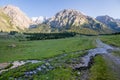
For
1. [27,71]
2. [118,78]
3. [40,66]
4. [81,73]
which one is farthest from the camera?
[40,66]

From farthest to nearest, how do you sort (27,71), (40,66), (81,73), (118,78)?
(40,66), (27,71), (81,73), (118,78)

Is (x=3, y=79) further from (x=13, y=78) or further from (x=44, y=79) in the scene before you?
(x=44, y=79)

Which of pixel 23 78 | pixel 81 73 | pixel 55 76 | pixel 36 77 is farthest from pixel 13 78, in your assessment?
pixel 81 73

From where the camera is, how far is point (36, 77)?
1540 inches

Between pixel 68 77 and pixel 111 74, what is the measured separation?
336 inches

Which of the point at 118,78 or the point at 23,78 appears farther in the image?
the point at 23,78

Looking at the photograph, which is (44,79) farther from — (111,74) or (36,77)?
(111,74)

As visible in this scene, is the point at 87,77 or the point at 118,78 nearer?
the point at 118,78

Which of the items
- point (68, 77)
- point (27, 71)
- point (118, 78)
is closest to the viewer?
point (118, 78)

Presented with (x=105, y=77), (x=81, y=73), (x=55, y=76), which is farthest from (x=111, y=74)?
(x=55, y=76)

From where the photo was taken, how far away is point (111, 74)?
39.4m

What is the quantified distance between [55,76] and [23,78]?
6.31 metres

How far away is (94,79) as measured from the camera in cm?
3628

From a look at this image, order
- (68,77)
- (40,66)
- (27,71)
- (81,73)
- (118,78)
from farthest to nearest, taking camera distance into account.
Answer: (40,66), (27,71), (81,73), (68,77), (118,78)
